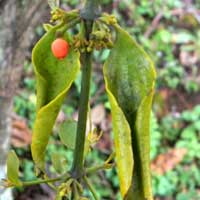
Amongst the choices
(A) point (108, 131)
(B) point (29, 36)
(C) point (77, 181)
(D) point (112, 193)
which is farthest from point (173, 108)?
(C) point (77, 181)

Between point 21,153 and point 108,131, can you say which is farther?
point 108,131

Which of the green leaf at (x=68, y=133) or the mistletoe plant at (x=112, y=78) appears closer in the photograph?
the mistletoe plant at (x=112, y=78)

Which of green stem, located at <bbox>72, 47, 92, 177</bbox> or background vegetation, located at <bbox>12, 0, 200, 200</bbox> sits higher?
green stem, located at <bbox>72, 47, 92, 177</bbox>

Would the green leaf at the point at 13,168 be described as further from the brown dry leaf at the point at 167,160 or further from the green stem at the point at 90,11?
the brown dry leaf at the point at 167,160

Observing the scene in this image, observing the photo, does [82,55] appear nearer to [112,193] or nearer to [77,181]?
[77,181]

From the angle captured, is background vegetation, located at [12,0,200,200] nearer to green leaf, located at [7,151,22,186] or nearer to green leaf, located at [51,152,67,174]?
green leaf, located at [51,152,67,174]

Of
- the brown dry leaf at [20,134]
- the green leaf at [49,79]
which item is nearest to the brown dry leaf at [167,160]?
the brown dry leaf at [20,134]

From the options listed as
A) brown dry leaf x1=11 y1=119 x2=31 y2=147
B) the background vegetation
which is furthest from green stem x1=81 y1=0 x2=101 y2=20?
brown dry leaf x1=11 y1=119 x2=31 y2=147
